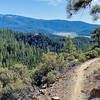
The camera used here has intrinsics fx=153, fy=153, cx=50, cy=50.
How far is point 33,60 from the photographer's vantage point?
87188 mm

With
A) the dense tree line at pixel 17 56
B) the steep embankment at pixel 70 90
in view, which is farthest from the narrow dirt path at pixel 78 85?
the dense tree line at pixel 17 56

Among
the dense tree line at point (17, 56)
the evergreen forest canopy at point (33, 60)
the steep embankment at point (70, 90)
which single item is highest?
the steep embankment at point (70, 90)

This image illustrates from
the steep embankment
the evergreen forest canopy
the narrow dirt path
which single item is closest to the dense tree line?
the evergreen forest canopy

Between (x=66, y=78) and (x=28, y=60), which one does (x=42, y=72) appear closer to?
(x=66, y=78)

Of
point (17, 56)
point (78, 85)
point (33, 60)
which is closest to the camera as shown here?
point (78, 85)

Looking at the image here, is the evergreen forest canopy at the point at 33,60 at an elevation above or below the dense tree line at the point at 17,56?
above

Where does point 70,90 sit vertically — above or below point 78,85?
below

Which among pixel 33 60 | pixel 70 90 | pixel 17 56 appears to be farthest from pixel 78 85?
pixel 17 56

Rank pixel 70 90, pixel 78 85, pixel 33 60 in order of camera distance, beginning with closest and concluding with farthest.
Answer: pixel 70 90, pixel 78 85, pixel 33 60

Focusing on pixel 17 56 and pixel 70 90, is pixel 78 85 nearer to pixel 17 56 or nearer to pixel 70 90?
pixel 70 90

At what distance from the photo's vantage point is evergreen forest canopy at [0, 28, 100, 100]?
18.2 meters

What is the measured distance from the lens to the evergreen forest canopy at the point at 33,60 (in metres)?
18.2

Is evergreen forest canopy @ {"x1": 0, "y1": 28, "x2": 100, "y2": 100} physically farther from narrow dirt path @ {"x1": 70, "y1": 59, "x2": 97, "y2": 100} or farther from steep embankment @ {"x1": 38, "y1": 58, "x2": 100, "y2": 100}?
narrow dirt path @ {"x1": 70, "y1": 59, "x2": 97, "y2": 100}

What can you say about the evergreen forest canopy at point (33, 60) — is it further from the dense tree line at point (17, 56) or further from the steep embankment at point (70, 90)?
the steep embankment at point (70, 90)
